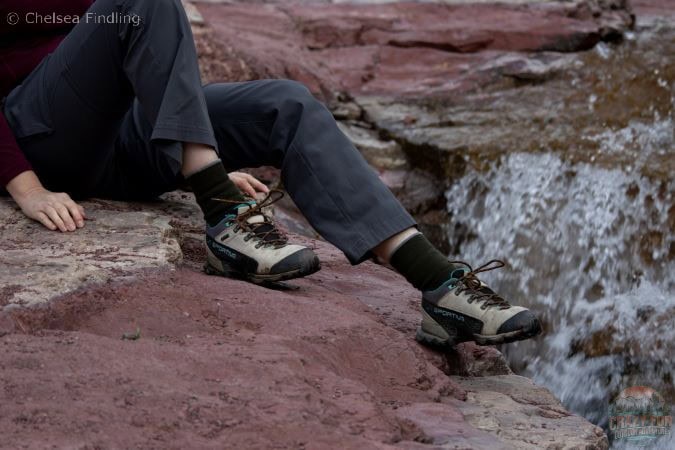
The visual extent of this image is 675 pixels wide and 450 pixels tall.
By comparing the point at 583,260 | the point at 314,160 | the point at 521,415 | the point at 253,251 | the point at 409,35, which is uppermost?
the point at 314,160

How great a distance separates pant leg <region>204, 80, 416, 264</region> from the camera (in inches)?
98.1

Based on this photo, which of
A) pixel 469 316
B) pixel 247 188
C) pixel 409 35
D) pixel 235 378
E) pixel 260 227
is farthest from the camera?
pixel 409 35

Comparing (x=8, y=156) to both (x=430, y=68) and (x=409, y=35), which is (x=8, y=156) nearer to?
(x=430, y=68)

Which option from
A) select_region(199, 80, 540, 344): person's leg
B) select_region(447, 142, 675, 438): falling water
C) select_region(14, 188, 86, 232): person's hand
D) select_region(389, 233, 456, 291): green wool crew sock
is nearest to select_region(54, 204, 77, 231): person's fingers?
select_region(14, 188, 86, 232): person's hand

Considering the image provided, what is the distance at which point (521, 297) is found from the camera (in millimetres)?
4574

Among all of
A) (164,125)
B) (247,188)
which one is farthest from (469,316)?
(247,188)

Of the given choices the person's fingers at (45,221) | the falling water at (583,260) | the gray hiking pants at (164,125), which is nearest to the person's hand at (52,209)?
the person's fingers at (45,221)

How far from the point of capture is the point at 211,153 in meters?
2.51

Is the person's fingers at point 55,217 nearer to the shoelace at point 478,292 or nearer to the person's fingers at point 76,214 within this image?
the person's fingers at point 76,214

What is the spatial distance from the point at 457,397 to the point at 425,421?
12.3 inches

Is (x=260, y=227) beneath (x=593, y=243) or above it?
above

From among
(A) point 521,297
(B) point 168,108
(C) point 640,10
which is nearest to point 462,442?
(B) point 168,108

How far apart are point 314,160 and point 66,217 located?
617 millimetres

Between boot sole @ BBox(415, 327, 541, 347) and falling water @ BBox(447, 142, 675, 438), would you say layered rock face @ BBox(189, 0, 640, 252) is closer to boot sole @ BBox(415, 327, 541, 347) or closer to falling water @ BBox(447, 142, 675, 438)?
falling water @ BBox(447, 142, 675, 438)
